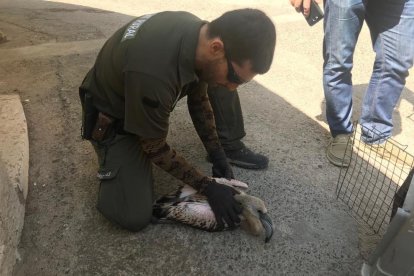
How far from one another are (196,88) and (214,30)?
0.59 meters

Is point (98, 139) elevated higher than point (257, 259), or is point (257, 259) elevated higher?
point (98, 139)

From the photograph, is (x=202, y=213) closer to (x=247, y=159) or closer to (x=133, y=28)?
(x=247, y=159)

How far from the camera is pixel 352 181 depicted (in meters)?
2.73

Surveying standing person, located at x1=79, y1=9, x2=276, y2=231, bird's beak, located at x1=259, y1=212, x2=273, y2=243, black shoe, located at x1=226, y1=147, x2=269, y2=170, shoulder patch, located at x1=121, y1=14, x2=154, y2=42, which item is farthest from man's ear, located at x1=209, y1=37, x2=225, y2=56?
black shoe, located at x1=226, y1=147, x2=269, y2=170

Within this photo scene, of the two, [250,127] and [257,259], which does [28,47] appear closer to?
[250,127]

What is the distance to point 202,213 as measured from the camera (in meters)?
2.17

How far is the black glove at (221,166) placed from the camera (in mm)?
2496

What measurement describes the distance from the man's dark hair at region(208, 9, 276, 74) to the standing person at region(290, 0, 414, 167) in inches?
43.4

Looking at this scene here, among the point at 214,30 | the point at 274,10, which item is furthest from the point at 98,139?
the point at 274,10

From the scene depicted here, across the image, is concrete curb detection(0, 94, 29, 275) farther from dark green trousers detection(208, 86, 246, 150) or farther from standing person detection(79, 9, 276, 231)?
dark green trousers detection(208, 86, 246, 150)

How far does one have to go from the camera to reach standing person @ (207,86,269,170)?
104 inches

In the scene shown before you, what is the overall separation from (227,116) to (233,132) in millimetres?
125

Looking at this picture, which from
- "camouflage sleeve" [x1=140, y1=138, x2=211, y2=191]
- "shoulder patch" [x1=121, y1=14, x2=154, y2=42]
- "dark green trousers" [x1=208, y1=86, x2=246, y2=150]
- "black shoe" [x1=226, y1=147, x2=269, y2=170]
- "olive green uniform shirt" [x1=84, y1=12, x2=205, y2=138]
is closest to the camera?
"olive green uniform shirt" [x1=84, y1=12, x2=205, y2=138]

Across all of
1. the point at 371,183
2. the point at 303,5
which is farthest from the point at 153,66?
the point at 371,183
